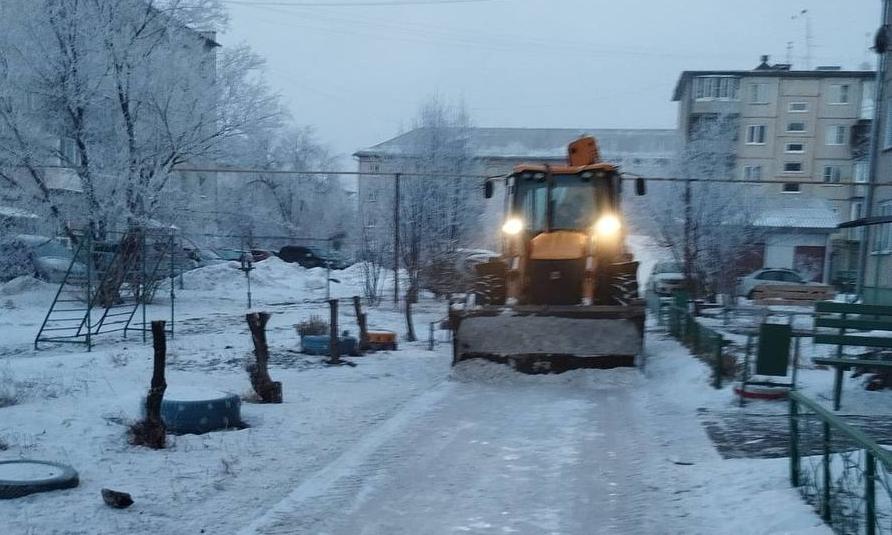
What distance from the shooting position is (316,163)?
202ft

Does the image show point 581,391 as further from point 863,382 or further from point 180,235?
point 180,235

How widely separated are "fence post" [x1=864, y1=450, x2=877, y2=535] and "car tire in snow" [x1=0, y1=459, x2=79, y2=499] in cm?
554

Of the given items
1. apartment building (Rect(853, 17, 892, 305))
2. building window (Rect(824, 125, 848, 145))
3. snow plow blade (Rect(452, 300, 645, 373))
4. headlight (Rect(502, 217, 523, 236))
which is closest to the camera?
snow plow blade (Rect(452, 300, 645, 373))

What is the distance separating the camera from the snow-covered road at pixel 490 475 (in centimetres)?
575

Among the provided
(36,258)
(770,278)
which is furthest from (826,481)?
(770,278)

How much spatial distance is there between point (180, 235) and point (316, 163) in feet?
119

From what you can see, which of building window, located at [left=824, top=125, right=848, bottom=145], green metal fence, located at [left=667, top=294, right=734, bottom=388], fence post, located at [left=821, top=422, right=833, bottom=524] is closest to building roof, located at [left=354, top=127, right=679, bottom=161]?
building window, located at [left=824, top=125, right=848, bottom=145]

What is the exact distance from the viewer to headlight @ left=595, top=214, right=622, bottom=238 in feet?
44.0

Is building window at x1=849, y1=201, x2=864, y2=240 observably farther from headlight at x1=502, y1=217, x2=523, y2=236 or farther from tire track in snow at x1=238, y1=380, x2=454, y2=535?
tire track in snow at x1=238, y1=380, x2=454, y2=535

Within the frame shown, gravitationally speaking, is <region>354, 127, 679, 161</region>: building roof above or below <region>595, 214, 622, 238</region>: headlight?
above

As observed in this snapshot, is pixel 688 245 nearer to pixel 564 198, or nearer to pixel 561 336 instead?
pixel 564 198

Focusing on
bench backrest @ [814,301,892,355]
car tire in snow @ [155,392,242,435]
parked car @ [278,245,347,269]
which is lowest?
parked car @ [278,245,347,269]

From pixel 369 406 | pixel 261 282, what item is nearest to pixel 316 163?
pixel 261 282

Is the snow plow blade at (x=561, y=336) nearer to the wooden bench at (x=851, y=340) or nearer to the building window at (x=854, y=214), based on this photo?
the wooden bench at (x=851, y=340)
